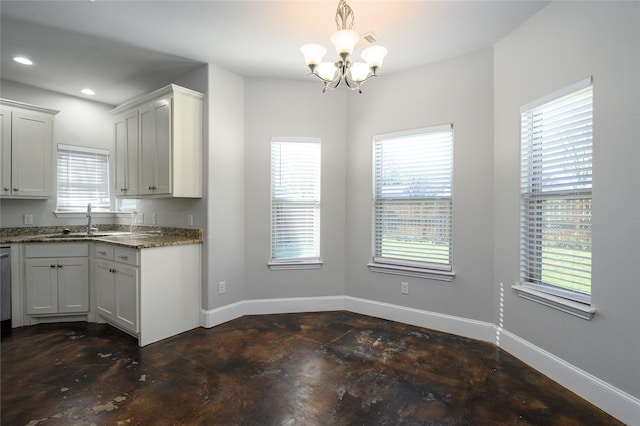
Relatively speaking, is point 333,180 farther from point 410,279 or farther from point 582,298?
point 582,298

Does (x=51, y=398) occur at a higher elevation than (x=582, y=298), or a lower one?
lower

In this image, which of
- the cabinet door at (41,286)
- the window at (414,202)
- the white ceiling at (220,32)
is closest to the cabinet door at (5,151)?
the white ceiling at (220,32)

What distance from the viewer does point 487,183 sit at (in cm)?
299

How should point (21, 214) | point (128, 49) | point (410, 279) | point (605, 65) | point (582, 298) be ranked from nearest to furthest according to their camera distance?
1. point (605, 65)
2. point (582, 298)
3. point (128, 49)
4. point (410, 279)
5. point (21, 214)

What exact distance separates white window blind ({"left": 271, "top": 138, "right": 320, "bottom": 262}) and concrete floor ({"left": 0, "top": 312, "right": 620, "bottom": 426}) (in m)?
0.98

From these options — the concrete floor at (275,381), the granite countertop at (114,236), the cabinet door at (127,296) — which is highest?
the granite countertop at (114,236)

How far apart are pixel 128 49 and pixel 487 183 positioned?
361 centimetres

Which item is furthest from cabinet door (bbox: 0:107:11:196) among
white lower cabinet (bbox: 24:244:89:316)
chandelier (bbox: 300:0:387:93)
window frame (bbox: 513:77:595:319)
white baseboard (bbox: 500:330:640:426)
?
white baseboard (bbox: 500:330:640:426)

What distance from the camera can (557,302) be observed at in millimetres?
2283

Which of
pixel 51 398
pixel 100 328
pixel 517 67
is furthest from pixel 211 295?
pixel 517 67

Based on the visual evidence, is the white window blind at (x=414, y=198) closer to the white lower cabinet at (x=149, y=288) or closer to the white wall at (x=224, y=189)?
the white wall at (x=224, y=189)

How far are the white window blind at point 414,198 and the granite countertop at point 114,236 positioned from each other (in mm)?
2046

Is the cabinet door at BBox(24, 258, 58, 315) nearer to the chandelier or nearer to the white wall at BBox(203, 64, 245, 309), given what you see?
the white wall at BBox(203, 64, 245, 309)

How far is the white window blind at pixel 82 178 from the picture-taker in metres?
4.13
